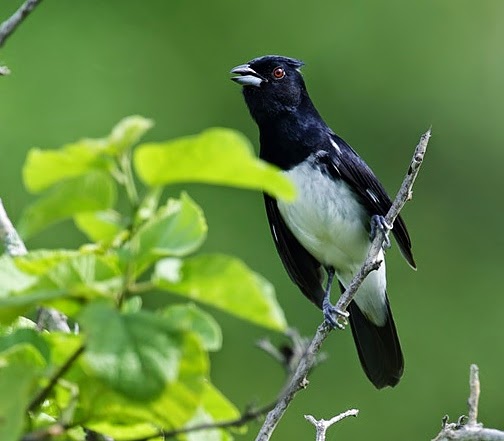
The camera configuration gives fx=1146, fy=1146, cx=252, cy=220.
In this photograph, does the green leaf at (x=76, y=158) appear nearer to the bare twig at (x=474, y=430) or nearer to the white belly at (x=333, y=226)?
the bare twig at (x=474, y=430)

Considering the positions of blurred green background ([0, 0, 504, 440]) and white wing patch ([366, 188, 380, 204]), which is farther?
blurred green background ([0, 0, 504, 440])

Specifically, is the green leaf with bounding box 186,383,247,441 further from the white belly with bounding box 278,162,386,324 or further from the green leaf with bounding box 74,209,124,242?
the white belly with bounding box 278,162,386,324

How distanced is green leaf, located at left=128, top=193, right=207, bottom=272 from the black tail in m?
3.90

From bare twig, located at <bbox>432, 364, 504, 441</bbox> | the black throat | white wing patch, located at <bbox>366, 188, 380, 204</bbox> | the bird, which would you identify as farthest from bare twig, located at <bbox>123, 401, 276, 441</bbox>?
white wing patch, located at <bbox>366, 188, 380, 204</bbox>

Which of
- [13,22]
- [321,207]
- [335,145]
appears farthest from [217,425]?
[335,145]

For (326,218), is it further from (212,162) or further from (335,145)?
(212,162)

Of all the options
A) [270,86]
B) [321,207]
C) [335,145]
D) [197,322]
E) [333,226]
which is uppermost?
[197,322]

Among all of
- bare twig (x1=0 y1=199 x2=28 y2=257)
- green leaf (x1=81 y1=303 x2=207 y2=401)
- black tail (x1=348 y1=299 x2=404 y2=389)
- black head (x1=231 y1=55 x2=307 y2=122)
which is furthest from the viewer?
black tail (x1=348 y1=299 x2=404 y2=389)

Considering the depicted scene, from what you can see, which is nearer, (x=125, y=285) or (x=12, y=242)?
(x=125, y=285)

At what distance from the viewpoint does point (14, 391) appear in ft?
3.63

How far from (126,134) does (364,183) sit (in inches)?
144

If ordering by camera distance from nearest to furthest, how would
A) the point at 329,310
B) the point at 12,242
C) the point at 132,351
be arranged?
1. the point at 132,351
2. the point at 12,242
3. the point at 329,310

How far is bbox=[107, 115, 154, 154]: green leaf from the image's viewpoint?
110 centimetres

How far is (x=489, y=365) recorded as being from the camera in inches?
306
